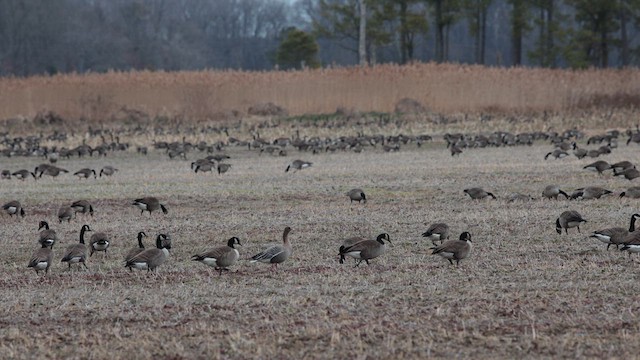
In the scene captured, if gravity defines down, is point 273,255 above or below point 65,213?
above

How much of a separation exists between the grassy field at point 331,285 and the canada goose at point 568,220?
7.3 inches

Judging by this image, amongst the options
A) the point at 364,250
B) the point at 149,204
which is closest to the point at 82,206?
the point at 149,204

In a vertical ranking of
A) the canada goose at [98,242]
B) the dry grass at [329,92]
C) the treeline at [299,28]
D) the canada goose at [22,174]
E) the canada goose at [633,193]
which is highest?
the treeline at [299,28]

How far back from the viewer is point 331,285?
10109 mm

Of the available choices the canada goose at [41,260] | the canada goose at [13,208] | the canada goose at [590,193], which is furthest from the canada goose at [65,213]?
the canada goose at [590,193]

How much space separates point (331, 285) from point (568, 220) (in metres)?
4.27

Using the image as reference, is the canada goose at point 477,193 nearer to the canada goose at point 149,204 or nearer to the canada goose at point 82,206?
the canada goose at point 149,204

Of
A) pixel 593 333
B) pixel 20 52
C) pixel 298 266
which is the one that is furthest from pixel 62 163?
pixel 20 52

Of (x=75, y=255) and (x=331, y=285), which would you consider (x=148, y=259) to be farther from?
(x=331, y=285)

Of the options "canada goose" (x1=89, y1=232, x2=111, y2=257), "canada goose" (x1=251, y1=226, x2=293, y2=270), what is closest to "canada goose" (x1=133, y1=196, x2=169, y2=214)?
"canada goose" (x1=89, y1=232, x2=111, y2=257)

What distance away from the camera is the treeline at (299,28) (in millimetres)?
58219

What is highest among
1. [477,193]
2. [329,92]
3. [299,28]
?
[299,28]

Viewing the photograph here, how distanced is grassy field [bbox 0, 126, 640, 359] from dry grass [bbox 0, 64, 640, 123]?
67.8 ft

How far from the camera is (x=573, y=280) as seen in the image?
993 centimetres
